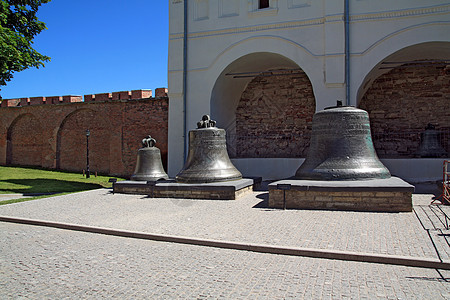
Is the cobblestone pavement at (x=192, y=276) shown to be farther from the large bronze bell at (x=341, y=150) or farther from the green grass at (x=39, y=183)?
the green grass at (x=39, y=183)

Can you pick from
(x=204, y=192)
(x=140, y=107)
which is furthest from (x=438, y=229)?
(x=140, y=107)

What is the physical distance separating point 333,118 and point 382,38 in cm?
505

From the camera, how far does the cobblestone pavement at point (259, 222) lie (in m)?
4.72

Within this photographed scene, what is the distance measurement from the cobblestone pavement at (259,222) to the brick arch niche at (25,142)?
13459mm

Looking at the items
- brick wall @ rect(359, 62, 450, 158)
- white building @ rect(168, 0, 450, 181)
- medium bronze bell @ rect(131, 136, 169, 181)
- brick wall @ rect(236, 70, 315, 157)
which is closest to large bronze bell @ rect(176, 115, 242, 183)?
medium bronze bell @ rect(131, 136, 169, 181)

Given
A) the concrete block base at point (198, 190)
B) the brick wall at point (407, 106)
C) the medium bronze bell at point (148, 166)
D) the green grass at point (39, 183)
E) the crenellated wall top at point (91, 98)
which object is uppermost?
the crenellated wall top at point (91, 98)

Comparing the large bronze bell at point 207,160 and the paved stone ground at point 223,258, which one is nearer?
the paved stone ground at point 223,258

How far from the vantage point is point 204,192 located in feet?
29.0

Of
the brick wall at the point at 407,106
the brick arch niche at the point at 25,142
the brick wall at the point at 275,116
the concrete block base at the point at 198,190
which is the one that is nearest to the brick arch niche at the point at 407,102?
the brick wall at the point at 407,106

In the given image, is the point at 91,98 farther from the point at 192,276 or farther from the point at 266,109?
the point at 192,276

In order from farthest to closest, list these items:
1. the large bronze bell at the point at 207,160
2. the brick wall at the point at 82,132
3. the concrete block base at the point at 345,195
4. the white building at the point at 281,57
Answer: the brick wall at the point at 82,132, the white building at the point at 281,57, the large bronze bell at the point at 207,160, the concrete block base at the point at 345,195

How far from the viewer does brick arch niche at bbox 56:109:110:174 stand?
61.2ft

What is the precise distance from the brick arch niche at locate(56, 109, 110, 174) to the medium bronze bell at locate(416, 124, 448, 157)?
44.4ft

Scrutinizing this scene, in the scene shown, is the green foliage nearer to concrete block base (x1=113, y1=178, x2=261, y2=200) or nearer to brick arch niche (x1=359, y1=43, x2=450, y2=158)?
concrete block base (x1=113, y1=178, x2=261, y2=200)
